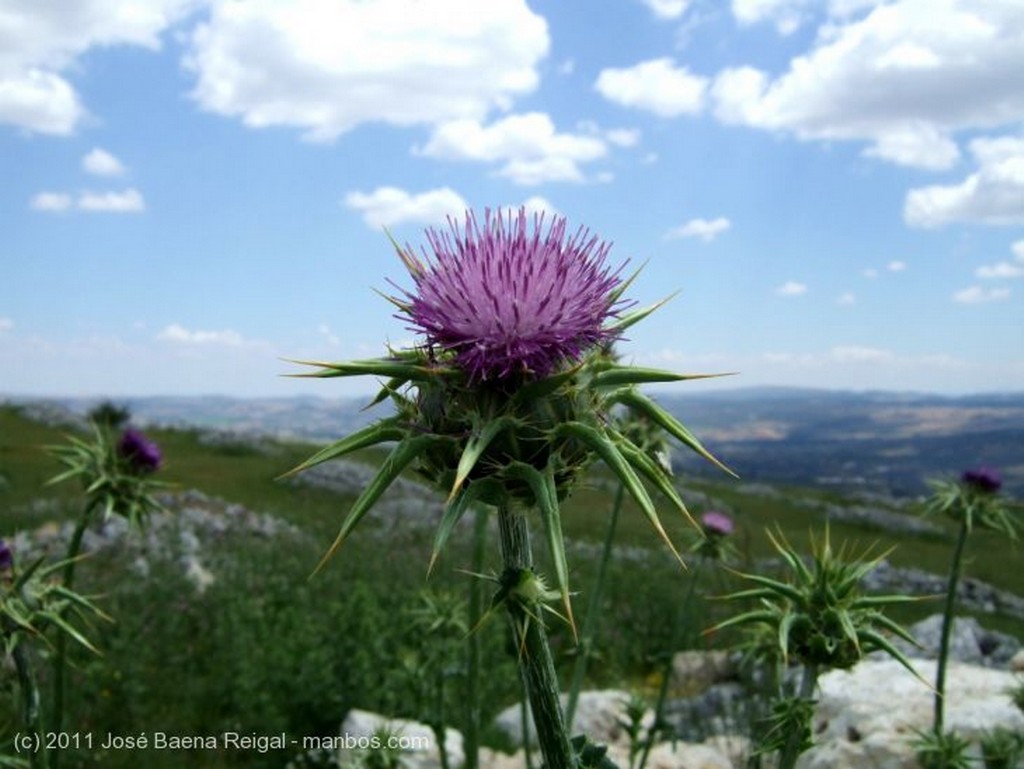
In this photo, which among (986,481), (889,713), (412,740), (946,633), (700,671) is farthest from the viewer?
(700,671)

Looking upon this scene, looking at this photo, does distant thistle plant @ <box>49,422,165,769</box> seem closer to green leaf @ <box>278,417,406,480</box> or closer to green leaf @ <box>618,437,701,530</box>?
green leaf @ <box>278,417,406,480</box>

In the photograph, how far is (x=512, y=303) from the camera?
2682 mm

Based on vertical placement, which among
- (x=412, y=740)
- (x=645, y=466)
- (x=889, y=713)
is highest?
(x=645, y=466)

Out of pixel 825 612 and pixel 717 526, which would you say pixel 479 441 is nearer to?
pixel 825 612

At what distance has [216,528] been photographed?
68.5 feet

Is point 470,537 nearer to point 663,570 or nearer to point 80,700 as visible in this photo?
point 663,570

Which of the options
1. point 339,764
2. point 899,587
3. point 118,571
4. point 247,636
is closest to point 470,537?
point 118,571

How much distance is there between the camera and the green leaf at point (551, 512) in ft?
7.31

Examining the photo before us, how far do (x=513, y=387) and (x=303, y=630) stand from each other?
7.79 metres

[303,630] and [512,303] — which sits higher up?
[512,303]

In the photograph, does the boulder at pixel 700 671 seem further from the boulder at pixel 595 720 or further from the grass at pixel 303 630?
the boulder at pixel 595 720

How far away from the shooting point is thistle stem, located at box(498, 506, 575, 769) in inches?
Result: 97.2

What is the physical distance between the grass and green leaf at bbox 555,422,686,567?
0.20 metres

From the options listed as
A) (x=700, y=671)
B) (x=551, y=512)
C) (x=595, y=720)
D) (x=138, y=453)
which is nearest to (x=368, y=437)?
(x=551, y=512)
